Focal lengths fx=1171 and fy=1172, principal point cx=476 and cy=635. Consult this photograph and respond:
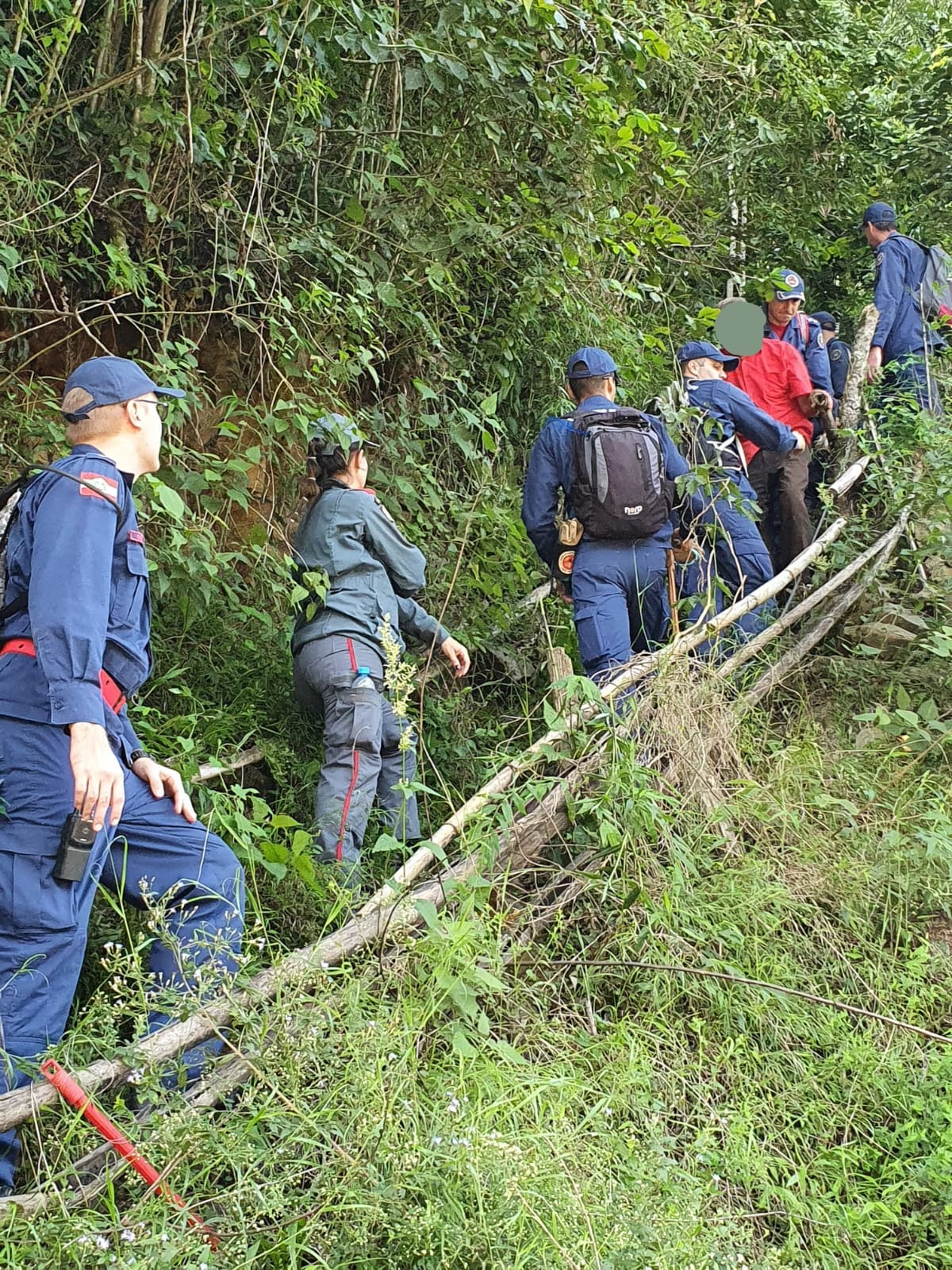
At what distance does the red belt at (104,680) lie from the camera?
115 inches

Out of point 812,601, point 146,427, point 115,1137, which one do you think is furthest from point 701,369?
point 115,1137

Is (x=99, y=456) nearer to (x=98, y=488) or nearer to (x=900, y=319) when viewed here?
(x=98, y=488)

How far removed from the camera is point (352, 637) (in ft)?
15.1

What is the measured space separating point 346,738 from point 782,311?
497 cm

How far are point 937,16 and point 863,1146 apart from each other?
1040 centimetres

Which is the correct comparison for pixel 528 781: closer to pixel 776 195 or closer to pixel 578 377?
pixel 578 377

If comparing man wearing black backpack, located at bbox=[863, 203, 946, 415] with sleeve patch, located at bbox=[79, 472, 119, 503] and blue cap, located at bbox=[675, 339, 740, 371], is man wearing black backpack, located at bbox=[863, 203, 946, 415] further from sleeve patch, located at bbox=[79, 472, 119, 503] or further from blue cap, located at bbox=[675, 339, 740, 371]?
sleeve patch, located at bbox=[79, 472, 119, 503]

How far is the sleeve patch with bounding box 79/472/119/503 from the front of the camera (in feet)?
9.61


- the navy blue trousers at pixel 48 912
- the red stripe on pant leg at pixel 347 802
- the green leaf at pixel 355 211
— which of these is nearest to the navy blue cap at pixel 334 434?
the red stripe on pant leg at pixel 347 802

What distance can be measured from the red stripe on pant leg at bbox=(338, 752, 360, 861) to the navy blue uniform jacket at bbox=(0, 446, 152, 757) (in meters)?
1.26

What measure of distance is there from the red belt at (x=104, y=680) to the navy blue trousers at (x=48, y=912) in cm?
17

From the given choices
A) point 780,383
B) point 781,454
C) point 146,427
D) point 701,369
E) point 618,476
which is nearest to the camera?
point 146,427

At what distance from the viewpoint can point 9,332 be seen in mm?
5145

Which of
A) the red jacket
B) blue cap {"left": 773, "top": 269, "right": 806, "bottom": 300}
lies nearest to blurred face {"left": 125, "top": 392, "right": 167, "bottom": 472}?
the red jacket
